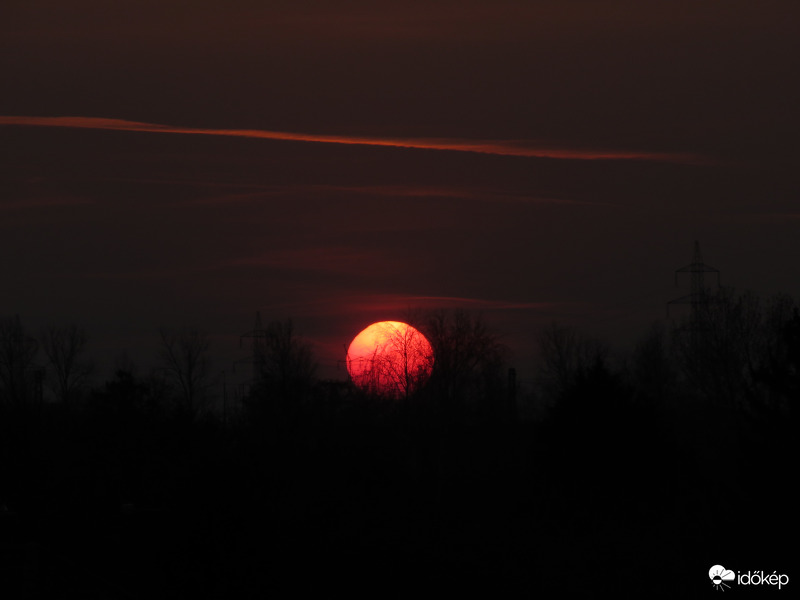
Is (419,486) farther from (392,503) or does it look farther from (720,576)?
(720,576)

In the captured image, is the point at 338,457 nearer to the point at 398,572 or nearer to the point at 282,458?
the point at 282,458

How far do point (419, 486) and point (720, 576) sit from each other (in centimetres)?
2765

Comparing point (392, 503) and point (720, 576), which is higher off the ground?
point (392, 503)

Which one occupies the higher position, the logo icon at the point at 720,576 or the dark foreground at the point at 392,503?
the dark foreground at the point at 392,503

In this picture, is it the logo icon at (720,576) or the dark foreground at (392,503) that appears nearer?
the dark foreground at (392,503)

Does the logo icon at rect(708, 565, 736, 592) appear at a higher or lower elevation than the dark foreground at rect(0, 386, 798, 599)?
lower

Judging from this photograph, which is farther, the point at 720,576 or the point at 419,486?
the point at 419,486

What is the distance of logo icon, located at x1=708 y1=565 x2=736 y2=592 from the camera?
2812cm

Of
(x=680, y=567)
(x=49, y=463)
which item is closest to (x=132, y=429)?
(x=49, y=463)

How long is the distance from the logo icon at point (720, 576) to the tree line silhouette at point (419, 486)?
28.7 inches

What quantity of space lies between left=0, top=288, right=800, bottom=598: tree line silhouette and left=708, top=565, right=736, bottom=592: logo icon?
73 centimetres

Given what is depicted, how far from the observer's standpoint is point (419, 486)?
5516 centimetres

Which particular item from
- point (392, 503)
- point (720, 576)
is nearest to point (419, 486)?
point (392, 503)

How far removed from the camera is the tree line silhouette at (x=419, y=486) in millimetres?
26797
